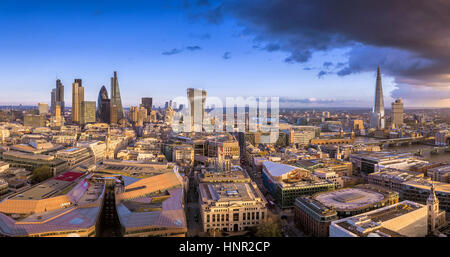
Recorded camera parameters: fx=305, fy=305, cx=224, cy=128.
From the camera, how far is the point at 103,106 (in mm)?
39875

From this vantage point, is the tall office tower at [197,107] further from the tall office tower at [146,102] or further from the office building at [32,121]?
the tall office tower at [146,102]

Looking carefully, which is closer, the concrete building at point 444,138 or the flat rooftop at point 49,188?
A: the flat rooftop at point 49,188

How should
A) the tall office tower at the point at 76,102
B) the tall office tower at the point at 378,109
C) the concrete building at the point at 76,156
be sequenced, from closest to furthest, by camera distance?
the concrete building at the point at 76,156 < the tall office tower at the point at 378,109 < the tall office tower at the point at 76,102

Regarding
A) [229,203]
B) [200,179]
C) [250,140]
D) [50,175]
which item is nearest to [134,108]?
[250,140]

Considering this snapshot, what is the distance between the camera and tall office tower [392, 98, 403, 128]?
37531 millimetres

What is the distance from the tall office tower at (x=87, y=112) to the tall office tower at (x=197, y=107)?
16.8 m

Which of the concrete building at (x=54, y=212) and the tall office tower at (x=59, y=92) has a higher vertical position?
the tall office tower at (x=59, y=92)

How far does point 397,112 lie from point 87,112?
127ft

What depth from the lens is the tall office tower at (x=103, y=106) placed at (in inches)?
1564

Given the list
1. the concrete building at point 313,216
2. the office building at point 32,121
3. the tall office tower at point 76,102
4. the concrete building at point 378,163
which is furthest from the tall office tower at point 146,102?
the concrete building at point 313,216

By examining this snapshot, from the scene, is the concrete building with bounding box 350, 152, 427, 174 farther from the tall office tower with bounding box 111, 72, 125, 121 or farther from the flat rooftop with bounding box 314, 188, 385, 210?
the tall office tower with bounding box 111, 72, 125, 121

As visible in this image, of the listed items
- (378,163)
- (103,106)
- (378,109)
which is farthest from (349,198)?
(103,106)

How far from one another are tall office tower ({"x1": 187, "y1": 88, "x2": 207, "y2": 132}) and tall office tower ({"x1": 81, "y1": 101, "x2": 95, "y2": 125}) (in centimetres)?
1679

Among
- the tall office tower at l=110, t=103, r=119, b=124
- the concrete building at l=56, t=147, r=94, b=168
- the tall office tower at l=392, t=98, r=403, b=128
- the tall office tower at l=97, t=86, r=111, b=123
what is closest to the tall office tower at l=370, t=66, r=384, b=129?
the tall office tower at l=392, t=98, r=403, b=128
